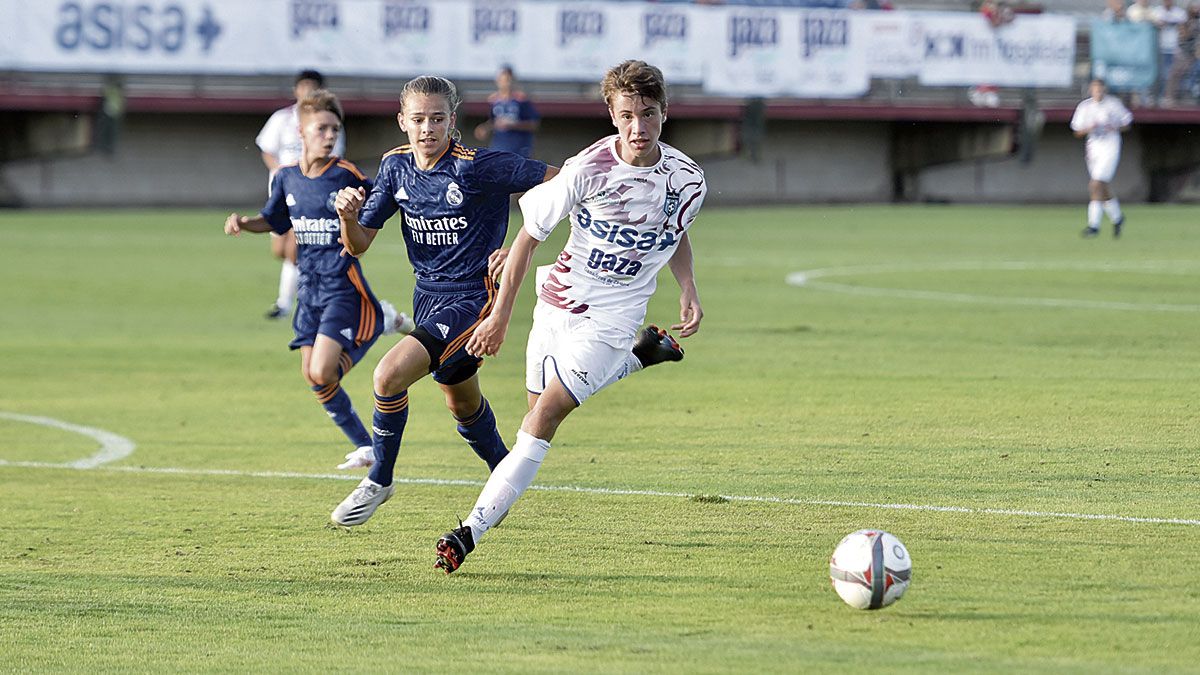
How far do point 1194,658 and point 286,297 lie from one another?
41.1 feet

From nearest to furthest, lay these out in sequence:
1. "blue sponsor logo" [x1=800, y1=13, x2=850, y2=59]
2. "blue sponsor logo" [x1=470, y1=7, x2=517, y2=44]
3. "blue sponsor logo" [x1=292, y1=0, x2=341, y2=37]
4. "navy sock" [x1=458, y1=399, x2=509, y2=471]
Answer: "navy sock" [x1=458, y1=399, x2=509, y2=471], "blue sponsor logo" [x1=292, y1=0, x2=341, y2=37], "blue sponsor logo" [x1=470, y1=7, x2=517, y2=44], "blue sponsor logo" [x1=800, y1=13, x2=850, y2=59]

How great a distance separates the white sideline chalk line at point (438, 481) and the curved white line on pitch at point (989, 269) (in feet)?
30.1

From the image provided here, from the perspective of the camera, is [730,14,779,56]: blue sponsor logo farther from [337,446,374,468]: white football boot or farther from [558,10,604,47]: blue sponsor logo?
[337,446,374,468]: white football boot

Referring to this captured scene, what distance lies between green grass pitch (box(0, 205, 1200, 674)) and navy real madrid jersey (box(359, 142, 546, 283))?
3.69 ft

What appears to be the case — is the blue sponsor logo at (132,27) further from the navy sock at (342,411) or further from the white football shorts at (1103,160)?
the navy sock at (342,411)

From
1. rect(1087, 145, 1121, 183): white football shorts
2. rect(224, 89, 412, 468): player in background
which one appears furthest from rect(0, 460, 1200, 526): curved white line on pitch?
rect(1087, 145, 1121, 183): white football shorts

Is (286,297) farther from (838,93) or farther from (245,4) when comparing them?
(838,93)

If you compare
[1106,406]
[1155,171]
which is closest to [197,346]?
[1106,406]

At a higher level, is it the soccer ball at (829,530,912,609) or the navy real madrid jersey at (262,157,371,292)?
the navy real madrid jersey at (262,157,371,292)

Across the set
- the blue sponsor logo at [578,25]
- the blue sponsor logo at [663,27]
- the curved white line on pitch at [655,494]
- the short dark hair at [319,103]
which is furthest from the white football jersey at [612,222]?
the blue sponsor logo at [663,27]

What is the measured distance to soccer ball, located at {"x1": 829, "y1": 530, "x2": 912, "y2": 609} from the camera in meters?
5.61

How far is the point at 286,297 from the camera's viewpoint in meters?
16.6

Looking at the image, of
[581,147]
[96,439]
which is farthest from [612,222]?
[581,147]

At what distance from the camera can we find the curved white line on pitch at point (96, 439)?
949 cm
